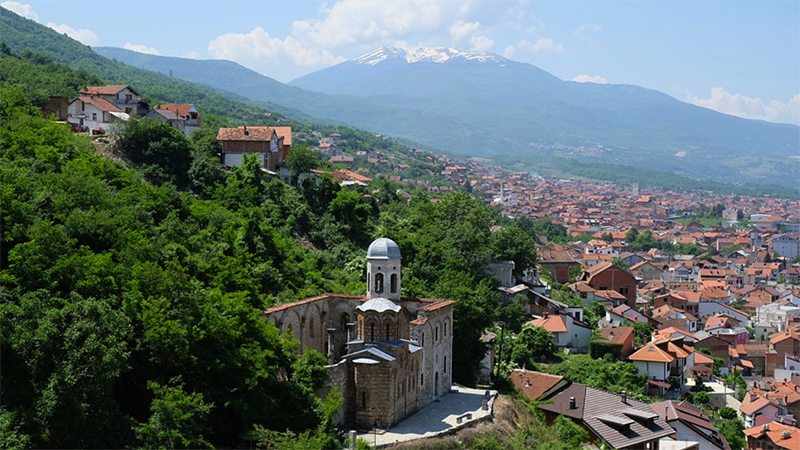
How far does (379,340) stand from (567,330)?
17.9 meters


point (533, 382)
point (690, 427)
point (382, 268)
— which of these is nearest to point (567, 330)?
point (533, 382)

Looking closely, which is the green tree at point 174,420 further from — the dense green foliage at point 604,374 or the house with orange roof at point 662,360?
the house with orange roof at point 662,360

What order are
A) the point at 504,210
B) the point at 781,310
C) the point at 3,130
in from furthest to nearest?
the point at 504,210 < the point at 781,310 < the point at 3,130

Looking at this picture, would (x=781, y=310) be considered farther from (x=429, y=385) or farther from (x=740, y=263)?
(x=429, y=385)

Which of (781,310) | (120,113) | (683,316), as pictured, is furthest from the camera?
(781,310)

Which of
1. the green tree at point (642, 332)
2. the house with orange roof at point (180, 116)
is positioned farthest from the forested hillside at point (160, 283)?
the green tree at point (642, 332)

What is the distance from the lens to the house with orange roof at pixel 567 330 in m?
38.7

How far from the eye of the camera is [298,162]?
38625 millimetres

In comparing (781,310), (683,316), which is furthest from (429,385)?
(781,310)

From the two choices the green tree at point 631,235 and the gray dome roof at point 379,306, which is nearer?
the gray dome roof at point 379,306

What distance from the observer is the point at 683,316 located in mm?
54906

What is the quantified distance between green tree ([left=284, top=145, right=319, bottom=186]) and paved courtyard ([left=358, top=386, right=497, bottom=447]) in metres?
14.5

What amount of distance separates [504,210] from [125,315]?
101 m

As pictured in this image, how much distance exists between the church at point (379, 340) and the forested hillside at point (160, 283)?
1.27 metres
